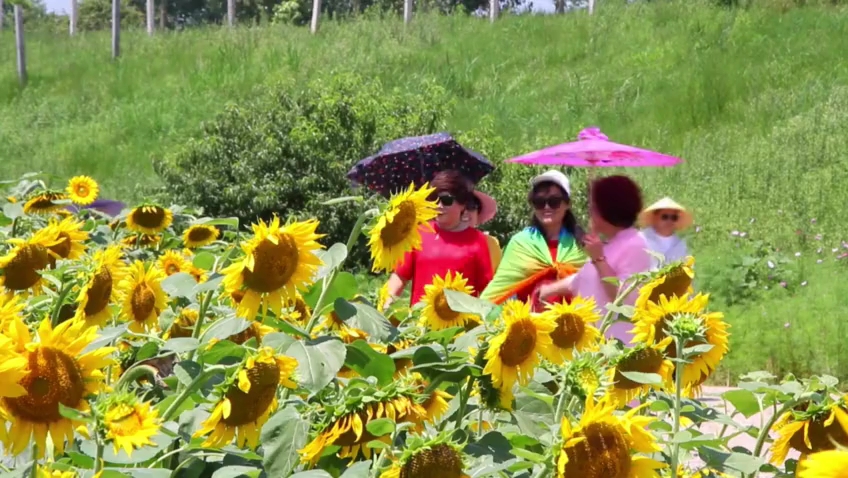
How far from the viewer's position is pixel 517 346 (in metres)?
1.29

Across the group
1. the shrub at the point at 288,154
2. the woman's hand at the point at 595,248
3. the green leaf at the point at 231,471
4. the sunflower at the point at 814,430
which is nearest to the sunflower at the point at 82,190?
the woman's hand at the point at 595,248

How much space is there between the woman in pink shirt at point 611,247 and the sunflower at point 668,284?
1089 millimetres

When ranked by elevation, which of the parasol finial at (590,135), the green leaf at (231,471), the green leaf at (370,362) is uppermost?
the green leaf at (370,362)

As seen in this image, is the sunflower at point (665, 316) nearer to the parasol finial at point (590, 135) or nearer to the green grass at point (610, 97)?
the green grass at point (610, 97)

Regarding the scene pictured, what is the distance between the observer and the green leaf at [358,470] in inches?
41.6

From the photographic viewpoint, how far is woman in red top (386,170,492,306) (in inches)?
143

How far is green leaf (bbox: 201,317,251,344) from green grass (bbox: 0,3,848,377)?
484 cm

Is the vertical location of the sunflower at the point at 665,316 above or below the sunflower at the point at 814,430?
above

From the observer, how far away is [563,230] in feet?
12.3

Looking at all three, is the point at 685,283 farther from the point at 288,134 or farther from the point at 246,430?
the point at 288,134

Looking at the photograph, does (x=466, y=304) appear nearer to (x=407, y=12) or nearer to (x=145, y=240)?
(x=145, y=240)

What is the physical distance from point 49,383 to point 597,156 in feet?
16.2

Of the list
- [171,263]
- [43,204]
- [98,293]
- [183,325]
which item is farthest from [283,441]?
[43,204]

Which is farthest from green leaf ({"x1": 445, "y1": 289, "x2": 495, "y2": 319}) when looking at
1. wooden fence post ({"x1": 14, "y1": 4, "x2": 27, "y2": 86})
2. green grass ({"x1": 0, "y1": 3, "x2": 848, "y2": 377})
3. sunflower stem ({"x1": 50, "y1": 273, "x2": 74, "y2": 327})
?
wooden fence post ({"x1": 14, "y1": 4, "x2": 27, "y2": 86})
